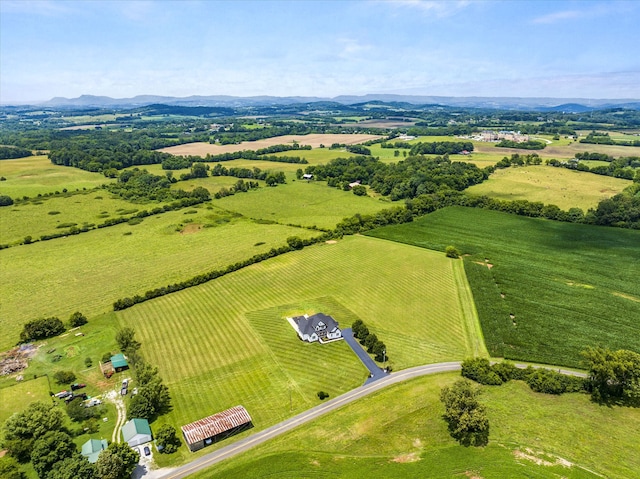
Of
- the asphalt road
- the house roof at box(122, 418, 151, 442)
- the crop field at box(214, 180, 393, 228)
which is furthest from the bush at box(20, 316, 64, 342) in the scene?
the crop field at box(214, 180, 393, 228)

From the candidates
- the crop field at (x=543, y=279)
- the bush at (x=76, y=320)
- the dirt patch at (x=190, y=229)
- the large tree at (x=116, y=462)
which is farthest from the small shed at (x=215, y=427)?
the dirt patch at (x=190, y=229)

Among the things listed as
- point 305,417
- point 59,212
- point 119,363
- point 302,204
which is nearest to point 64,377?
point 119,363

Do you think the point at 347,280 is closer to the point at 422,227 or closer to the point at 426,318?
the point at 426,318

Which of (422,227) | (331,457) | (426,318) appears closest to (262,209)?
Result: (422,227)

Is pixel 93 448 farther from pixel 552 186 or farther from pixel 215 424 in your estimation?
pixel 552 186

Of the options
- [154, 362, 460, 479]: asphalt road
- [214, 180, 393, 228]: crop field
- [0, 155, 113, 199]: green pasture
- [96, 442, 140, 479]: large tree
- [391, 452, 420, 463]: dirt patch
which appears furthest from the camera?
[0, 155, 113, 199]: green pasture

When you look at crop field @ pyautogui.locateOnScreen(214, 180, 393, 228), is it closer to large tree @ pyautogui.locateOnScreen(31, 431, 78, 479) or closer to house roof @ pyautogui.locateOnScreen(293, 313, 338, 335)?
house roof @ pyautogui.locateOnScreen(293, 313, 338, 335)
